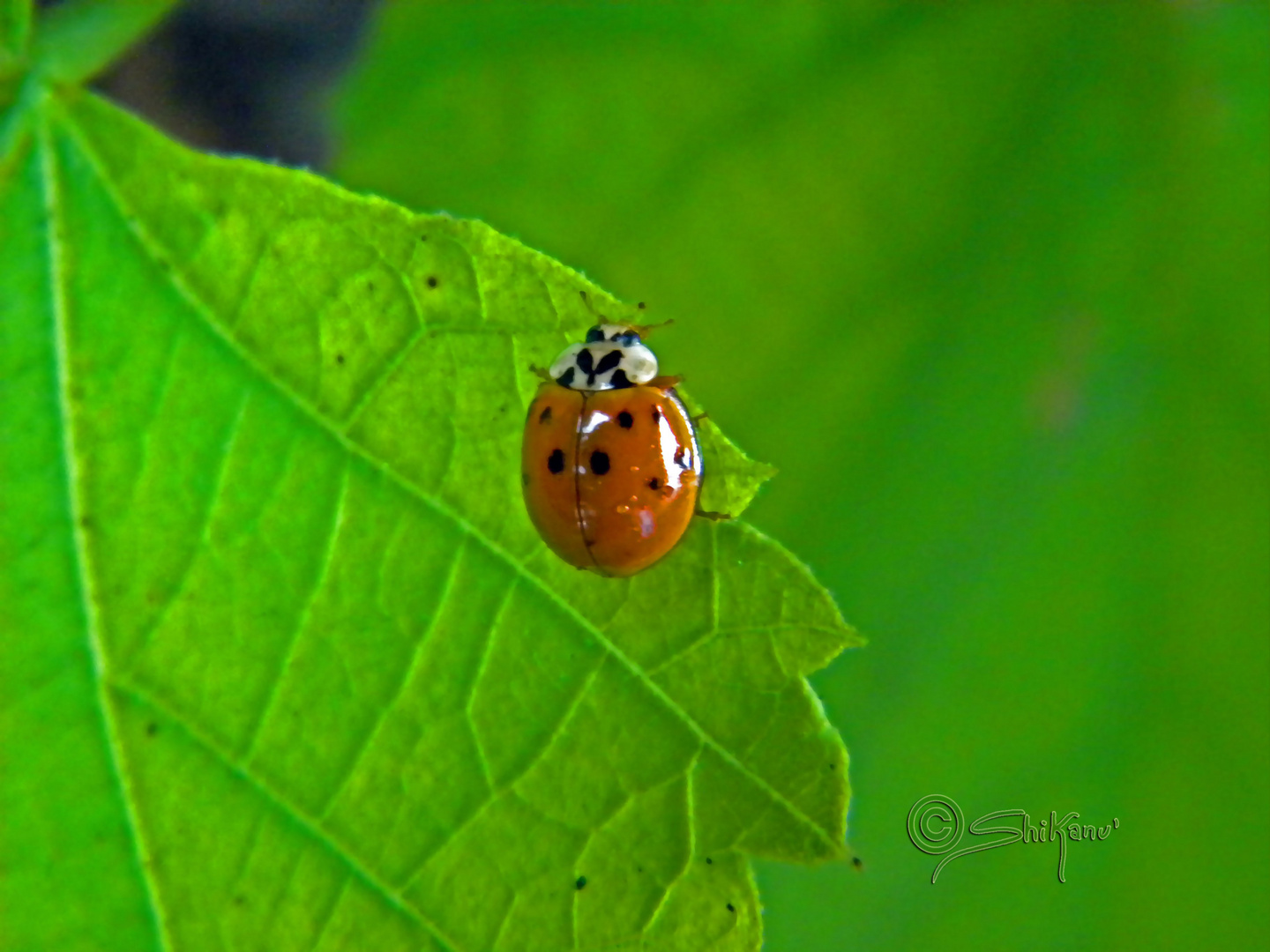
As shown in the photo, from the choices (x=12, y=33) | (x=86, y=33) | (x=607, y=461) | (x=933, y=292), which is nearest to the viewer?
(x=12, y=33)

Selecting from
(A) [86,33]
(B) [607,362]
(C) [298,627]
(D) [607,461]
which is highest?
(A) [86,33]

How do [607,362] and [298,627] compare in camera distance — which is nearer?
[298,627]

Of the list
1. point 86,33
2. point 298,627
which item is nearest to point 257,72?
point 86,33

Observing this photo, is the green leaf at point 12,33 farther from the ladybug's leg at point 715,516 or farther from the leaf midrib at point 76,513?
the ladybug's leg at point 715,516

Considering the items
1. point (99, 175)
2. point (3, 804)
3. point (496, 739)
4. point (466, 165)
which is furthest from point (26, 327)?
point (466, 165)

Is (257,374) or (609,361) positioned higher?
(609,361)

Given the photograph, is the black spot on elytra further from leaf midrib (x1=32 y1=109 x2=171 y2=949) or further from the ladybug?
leaf midrib (x1=32 y1=109 x2=171 y2=949)

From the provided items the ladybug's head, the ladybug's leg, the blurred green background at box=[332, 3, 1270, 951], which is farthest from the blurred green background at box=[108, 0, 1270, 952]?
the ladybug's leg

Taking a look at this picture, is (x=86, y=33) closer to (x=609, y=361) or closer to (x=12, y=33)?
(x=12, y=33)
